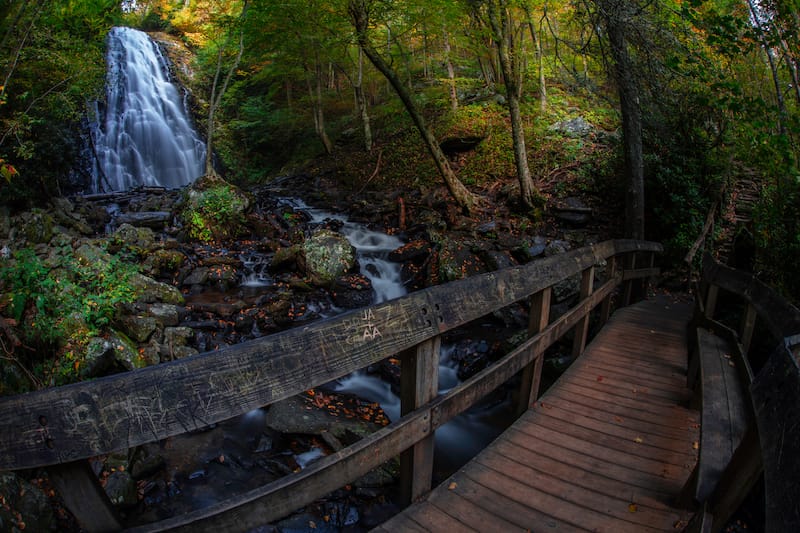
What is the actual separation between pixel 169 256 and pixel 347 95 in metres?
21.1

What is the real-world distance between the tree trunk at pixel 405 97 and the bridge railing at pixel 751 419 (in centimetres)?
809

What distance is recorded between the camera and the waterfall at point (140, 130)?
1828cm

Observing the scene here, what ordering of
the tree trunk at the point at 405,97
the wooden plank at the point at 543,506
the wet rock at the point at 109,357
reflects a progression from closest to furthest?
the wooden plank at the point at 543,506, the wet rock at the point at 109,357, the tree trunk at the point at 405,97

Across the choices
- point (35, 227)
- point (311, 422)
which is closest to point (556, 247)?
point (311, 422)

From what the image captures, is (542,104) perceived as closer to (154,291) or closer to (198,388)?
(154,291)

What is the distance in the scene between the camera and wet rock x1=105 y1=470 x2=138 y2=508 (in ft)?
12.4

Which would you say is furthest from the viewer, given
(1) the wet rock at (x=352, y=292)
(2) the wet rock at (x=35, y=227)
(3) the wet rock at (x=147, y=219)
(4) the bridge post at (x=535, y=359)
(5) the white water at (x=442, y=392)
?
(3) the wet rock at (x=147, y=219)

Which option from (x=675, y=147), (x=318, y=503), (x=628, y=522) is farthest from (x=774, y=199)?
(x=318, y=503)

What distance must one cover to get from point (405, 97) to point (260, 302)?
22.6ft

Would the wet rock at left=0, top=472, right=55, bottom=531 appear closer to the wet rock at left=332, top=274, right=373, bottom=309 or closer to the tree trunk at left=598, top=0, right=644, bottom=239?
the wet rock at left=332, top=274, right=373, bottom=309

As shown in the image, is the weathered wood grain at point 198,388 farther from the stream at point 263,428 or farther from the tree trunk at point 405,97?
the tree trunk at point 405,97

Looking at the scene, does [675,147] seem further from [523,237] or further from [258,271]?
[258,271]

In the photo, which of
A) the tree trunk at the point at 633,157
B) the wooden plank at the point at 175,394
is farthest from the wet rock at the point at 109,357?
the tree trunk at the point at 633,157

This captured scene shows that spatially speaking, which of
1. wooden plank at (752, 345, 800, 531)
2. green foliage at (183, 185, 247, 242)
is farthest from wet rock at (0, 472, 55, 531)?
green foliage at (183, 185, 247, 242)
